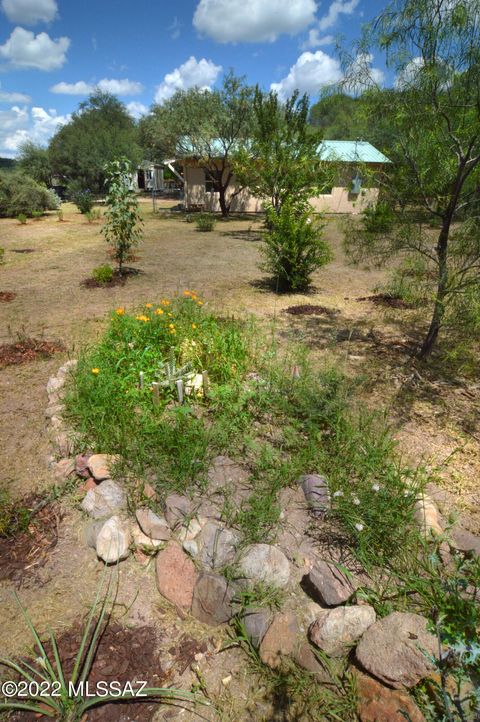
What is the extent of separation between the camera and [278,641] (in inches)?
74.0

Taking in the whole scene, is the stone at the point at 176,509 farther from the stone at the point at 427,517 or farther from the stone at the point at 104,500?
the stone at the point at 427,517

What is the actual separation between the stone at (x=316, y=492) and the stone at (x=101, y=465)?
1.36m

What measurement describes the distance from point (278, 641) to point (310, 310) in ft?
17.9

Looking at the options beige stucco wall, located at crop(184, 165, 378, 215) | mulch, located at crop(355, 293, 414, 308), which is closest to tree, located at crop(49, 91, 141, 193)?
beige stucco wall, located at crop(184, 165, 378, 215)

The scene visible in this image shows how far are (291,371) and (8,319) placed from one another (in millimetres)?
4725

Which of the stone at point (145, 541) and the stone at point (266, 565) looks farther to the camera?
the stone at point (145, 541)

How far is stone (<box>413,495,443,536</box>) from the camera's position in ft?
7.64

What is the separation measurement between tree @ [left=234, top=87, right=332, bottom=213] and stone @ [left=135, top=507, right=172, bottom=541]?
963 centimetres

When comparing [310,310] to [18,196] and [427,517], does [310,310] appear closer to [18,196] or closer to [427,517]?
[427,517]

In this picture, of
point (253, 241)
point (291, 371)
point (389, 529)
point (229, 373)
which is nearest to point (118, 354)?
point (229, 373)

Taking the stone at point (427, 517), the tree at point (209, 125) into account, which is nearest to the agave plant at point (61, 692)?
the stone at point (427, 517)

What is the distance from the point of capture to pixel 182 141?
19.0 metres

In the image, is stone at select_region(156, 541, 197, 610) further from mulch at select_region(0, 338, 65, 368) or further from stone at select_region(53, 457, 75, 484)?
mulch at select_region(0, 338, 65, 368)

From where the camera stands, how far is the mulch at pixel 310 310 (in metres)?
6.62
